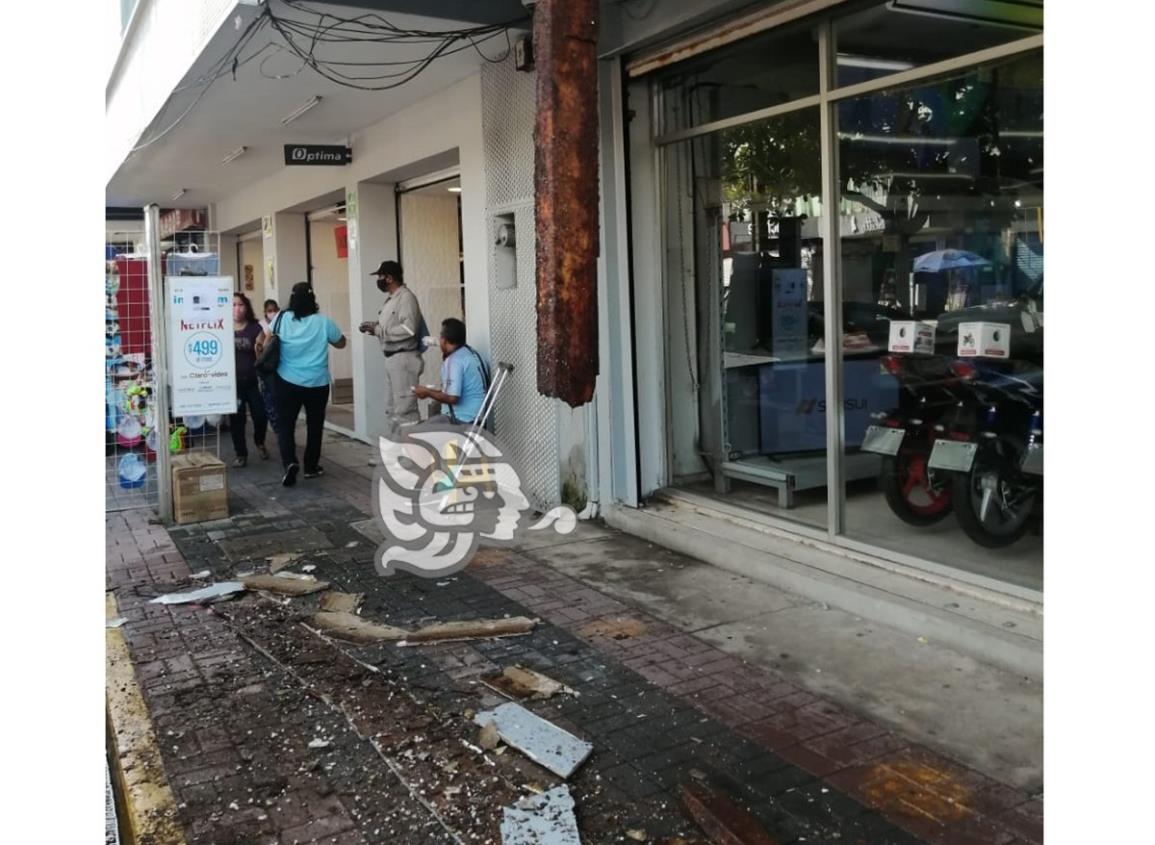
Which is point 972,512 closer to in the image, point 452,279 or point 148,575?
point 148,575

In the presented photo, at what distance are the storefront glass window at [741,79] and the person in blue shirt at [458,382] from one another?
2.43 m

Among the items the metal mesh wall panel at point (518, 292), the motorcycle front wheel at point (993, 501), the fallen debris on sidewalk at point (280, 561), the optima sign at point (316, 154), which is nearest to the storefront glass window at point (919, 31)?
the motorcycle front wheel at point (993, 501)

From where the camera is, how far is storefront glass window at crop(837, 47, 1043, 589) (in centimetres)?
557

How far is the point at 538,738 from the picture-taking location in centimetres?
418

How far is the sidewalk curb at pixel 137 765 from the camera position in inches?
142

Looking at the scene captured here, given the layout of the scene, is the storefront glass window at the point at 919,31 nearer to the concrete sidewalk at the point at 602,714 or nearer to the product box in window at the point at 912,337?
the product box in window at the point at 912,337

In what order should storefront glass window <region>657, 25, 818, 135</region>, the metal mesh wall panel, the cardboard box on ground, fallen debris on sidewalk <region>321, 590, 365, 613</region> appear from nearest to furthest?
1. fallen debris on sidewalk <region>321, 590, 365, 613</region>
2. storefront glass window <region>657, 25, 818, 135</region>
3. the metal mesh wall panel
4. the cardboard box on ground

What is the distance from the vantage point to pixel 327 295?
15.3 meters

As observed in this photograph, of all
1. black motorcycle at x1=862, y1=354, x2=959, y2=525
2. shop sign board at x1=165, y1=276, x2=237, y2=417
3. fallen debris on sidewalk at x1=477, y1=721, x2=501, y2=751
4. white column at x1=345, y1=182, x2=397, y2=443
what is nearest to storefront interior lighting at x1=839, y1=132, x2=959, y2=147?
black motorcycle at x1=862, y1=354, x2=959, y2=525

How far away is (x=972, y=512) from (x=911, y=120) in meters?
2.21

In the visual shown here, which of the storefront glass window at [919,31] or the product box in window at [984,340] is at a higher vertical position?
the storefront glass window at [919,31]

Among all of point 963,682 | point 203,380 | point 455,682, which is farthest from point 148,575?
point 963,682

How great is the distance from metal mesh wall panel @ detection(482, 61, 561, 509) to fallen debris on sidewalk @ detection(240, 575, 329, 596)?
2.26 m

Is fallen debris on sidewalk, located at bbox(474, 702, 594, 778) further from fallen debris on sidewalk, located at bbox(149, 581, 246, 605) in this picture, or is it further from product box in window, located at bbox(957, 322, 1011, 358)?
product box in window, located at bbox(957, 322, 1011, 358)
